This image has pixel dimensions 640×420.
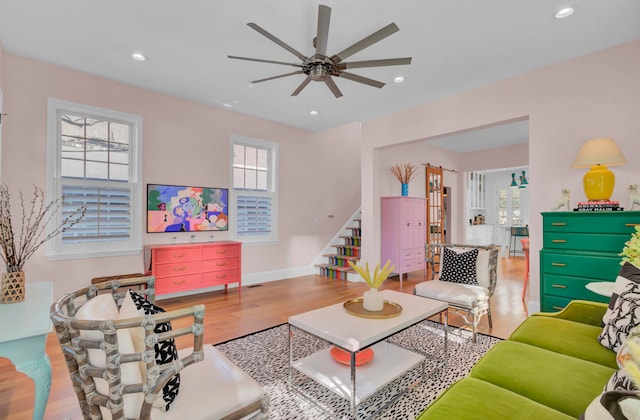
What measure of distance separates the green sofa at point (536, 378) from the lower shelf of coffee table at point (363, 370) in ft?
2.04

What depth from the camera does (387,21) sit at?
2695 mm

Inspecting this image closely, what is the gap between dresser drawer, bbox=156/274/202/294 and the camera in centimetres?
384

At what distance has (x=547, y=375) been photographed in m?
1.37

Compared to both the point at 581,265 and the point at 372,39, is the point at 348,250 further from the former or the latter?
the point at 372,39

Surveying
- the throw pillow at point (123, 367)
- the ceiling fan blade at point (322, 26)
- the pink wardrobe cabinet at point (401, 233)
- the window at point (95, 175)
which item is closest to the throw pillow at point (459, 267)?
the pink wardrobe cabinet at point (401, 233)

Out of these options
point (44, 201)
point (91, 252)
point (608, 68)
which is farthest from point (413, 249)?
point (44, 201)

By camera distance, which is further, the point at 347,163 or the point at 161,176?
the point at 347,163

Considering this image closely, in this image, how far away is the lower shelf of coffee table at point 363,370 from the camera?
184 cm

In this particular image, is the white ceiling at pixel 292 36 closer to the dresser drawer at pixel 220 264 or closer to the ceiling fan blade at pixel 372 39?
the ceiling fan blade at pixel 372 39

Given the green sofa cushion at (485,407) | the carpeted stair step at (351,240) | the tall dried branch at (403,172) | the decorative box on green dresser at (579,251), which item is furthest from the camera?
the carpeted stair step at (351,240)

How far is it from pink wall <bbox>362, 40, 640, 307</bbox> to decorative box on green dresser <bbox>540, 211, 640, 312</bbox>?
0.66 m

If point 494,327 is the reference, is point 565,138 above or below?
above

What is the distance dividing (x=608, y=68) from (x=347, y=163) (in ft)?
14.9

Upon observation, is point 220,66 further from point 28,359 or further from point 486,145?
point 486,145
